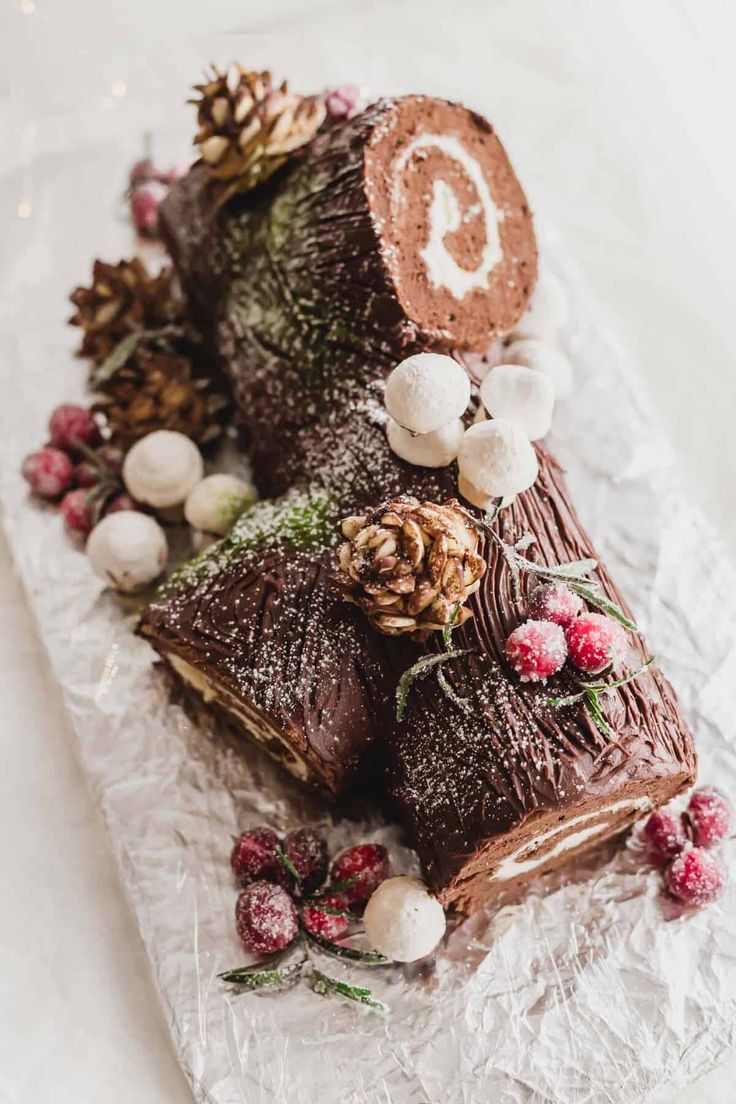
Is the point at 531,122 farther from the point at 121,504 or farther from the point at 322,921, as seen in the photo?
the point at 322,921

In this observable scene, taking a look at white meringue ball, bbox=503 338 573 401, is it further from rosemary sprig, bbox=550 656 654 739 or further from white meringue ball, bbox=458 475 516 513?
rosemary sprig, bbox=550 656 654 739

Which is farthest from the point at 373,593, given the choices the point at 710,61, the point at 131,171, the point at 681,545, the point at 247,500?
the point at 710,61

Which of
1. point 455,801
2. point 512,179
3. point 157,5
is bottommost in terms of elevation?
point 455,801

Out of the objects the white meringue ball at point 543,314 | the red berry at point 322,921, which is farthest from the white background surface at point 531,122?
the red berry at point 322,921

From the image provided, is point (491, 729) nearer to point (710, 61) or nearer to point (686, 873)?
point (686, 873)

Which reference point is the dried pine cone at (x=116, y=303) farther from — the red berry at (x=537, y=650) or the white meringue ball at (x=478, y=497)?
the red berry at (x=537, y=650)
